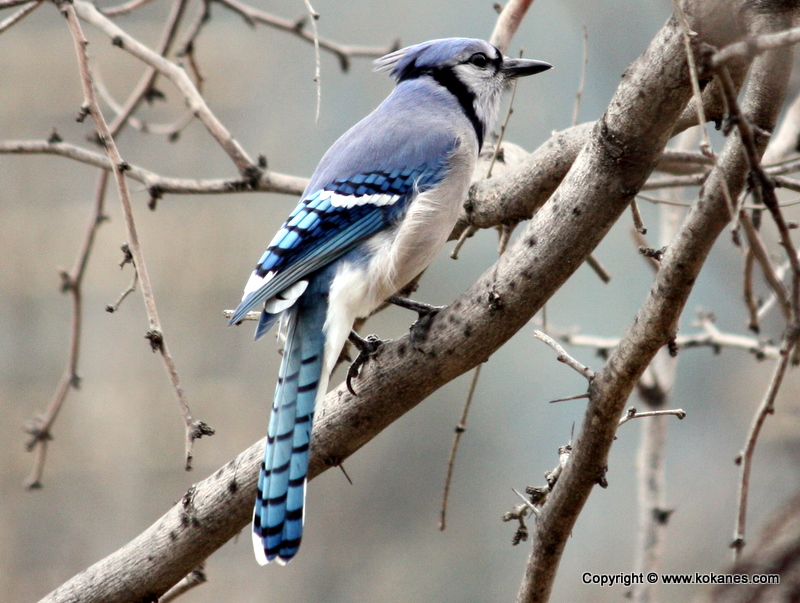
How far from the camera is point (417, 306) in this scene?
1980mm

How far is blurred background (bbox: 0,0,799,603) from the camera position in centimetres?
434

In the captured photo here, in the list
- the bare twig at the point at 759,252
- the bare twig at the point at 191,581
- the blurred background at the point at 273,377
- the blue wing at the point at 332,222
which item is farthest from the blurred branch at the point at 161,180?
the blurred background at the point at 273,377

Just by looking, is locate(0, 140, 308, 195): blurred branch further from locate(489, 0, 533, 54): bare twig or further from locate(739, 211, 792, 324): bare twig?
locate(739, 211, 792, 324): bare twig

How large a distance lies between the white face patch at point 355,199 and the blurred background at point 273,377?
6.84 ft

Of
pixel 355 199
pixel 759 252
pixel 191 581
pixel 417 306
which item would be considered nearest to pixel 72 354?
pixel 191 581

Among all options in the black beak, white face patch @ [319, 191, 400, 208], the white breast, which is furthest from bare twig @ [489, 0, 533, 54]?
white face patch @ [319, 191, 400, 208]

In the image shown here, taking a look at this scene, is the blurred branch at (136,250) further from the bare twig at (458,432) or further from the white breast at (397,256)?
the bare twig at (458,432)

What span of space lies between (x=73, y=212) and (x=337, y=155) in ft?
11.3

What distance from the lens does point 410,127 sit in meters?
2.40

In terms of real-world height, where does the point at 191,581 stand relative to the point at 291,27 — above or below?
below

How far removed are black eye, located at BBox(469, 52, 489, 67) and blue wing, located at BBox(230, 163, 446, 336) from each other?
507 mm

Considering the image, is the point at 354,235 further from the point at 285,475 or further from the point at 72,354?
the point at 72,354

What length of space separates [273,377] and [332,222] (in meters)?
2.83

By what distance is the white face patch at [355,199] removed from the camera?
2163 mm
